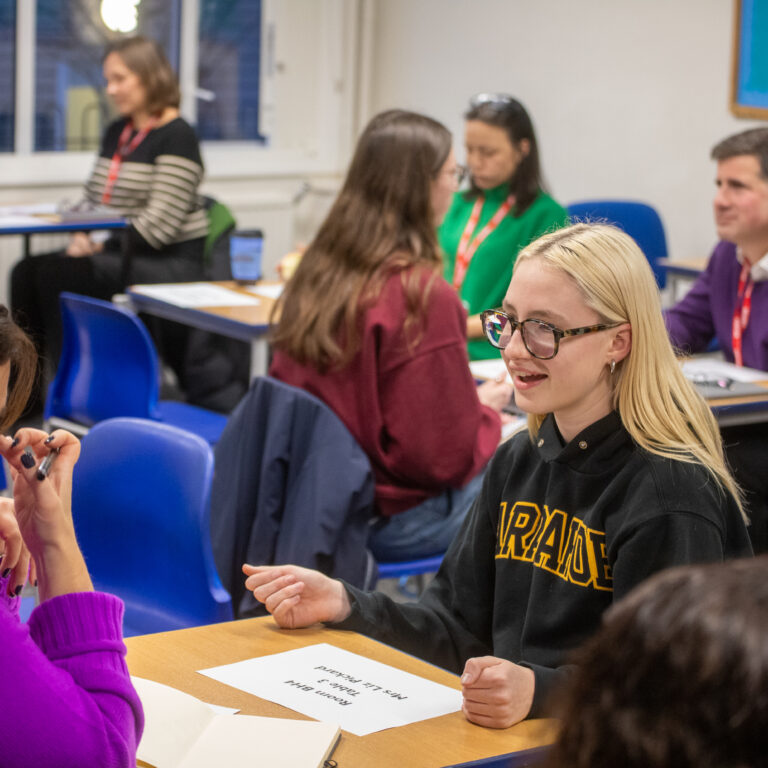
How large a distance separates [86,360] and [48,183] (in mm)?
2881

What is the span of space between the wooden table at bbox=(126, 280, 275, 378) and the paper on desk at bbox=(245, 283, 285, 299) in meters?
0.08

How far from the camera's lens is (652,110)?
584 centimetres

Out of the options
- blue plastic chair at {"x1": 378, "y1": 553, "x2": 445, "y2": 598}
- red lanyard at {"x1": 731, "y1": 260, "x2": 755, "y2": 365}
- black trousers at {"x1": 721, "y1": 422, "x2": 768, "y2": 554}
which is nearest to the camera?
blue plastic chair at {"x1": 378, "y1": 553, "x2": 445, "y2": 598}

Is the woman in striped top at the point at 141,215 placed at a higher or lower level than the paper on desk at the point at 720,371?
higher

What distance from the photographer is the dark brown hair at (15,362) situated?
53.8 inches

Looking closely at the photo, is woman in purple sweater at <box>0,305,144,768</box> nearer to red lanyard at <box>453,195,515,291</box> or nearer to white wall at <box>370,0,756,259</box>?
red lanyard at <box>453,195,515,291</box>

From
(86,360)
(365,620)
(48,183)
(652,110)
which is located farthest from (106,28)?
(365,620)

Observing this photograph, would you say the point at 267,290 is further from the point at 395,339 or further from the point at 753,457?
the point at 753,457

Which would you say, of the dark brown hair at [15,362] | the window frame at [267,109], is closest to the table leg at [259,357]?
the dark brown hair at [15,362]

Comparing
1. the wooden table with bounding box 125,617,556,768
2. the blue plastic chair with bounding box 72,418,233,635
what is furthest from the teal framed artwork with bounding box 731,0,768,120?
the wooden table with bounding box 125,617,556,768

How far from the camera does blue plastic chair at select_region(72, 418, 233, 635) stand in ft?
7.15

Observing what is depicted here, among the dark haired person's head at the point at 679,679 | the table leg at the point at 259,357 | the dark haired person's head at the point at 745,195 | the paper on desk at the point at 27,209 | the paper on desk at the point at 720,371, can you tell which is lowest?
the table leg at the point at 259,357

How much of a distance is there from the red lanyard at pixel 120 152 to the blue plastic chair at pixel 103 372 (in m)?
2.01

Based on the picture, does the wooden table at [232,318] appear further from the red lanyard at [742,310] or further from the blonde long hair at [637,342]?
the blonde long hair at [637,342]
